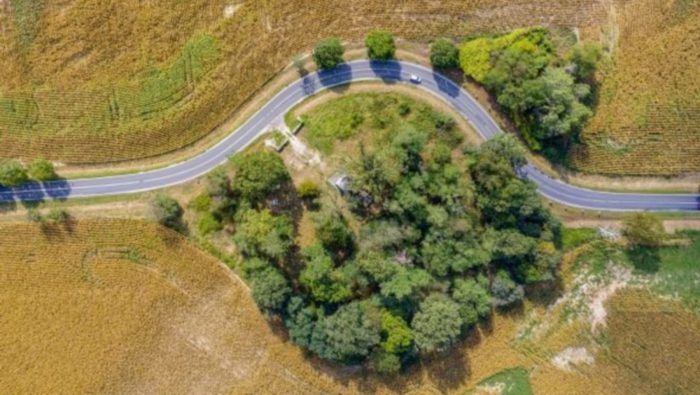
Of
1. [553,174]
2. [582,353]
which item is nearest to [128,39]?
[553,174]

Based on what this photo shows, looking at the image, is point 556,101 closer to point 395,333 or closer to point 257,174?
point 395,333

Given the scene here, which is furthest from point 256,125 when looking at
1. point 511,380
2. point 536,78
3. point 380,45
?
point 511,380

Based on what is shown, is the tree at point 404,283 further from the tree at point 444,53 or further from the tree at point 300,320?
the tree at point 444,53

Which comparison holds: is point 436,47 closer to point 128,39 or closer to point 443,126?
point 443,126

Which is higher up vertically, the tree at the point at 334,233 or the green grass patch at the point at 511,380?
the tree at the point at 334,233

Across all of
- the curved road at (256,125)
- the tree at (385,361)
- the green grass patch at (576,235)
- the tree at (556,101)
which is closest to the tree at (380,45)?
the curved road at (256,125)
